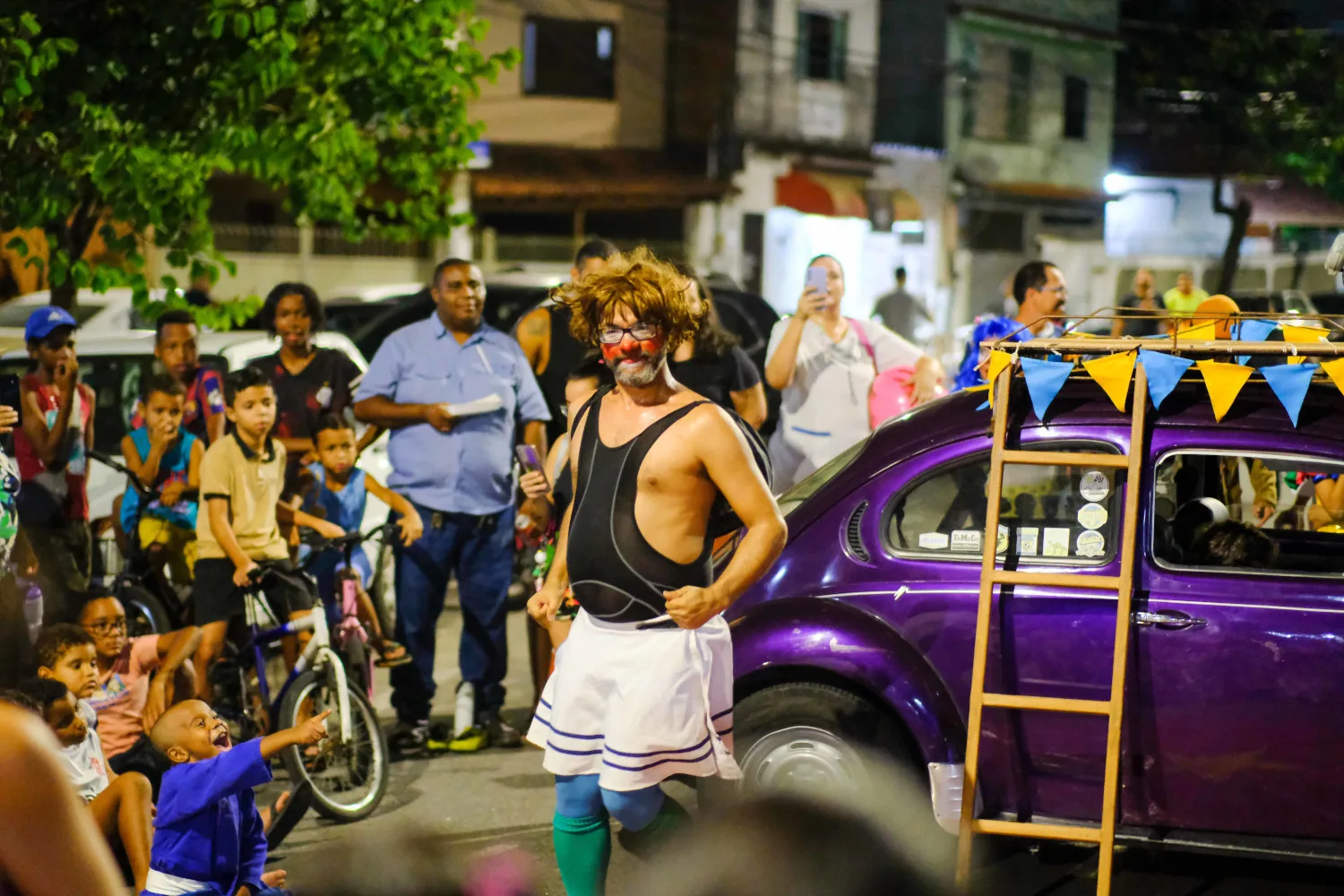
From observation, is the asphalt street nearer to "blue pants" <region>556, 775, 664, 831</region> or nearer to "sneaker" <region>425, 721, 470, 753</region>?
"sneaker" <region>425, 721, 470, 753</region>

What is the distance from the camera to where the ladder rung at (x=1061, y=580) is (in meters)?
5.03

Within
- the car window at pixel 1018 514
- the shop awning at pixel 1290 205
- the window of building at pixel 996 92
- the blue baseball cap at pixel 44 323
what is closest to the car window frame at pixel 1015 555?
the car window at pixel 1018 514

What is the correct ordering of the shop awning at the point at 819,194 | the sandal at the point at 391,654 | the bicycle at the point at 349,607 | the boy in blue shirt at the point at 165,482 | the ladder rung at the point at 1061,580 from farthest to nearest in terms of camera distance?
1. the shop awning at the point at 819,194
2. the boy in blue shirt at the point at 165,482
3. the sandal at the point at 391,654
4. the bicycle at the point at 349,607
5. the ladder rung at the point at 1061,580

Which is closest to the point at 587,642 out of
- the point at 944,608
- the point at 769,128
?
the point at 944,608

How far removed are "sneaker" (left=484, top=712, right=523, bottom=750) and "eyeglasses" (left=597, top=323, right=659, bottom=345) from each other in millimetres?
3421

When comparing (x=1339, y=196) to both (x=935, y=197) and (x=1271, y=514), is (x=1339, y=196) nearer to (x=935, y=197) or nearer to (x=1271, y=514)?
(x=935, y=197)

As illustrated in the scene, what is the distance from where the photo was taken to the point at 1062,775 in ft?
17.0

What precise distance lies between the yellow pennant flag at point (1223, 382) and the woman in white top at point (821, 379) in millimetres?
3106

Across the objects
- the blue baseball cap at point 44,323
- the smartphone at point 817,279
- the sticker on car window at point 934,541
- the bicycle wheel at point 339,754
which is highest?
the smartphone at point 817,279

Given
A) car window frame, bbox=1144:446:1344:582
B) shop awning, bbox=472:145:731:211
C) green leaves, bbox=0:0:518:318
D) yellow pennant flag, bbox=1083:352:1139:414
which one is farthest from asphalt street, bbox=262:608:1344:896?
shop awning, bbox=472:145:731:211

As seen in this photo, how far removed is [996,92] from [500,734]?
32257 mm

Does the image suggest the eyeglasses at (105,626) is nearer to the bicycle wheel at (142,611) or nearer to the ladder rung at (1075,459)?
the bicycle wheel at (142,611)

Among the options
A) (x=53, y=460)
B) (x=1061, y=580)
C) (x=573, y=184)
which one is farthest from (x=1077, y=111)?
(x=1061, y=580)

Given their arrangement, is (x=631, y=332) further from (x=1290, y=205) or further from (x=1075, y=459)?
(x=1290, y=205)
